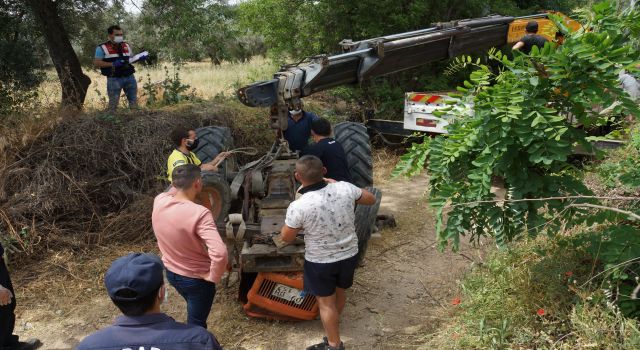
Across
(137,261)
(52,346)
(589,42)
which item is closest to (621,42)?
(589,42)

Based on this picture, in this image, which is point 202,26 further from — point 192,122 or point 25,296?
point 25,296

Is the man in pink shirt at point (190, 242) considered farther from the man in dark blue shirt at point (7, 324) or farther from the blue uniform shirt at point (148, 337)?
the man in dark blue shirt at point (7, 324)

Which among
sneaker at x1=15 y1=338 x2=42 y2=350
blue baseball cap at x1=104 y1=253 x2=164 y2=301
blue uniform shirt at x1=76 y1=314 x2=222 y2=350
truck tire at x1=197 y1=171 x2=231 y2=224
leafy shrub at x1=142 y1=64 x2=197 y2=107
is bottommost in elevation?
sneaker at x1=15 y1=338 x2=42 y2=350

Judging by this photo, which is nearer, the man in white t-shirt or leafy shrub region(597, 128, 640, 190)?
leafy shrub region(597, 128, 640, 190)

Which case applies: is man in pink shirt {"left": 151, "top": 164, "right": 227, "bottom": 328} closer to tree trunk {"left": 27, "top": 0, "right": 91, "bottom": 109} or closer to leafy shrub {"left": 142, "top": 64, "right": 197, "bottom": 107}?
leafy shrub {"left": 142, "top": 64, "right": 197, "bottom": 107}

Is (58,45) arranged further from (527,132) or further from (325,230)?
(527,132)

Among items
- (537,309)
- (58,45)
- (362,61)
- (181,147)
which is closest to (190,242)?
(181,147)

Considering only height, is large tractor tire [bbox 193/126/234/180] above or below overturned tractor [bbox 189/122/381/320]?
above

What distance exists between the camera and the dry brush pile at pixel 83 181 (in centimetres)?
568

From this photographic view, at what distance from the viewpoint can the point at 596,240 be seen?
11.4 ft

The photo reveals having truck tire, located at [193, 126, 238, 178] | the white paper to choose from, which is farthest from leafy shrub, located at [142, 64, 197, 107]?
truck tire, located at [193, 126, 238, 178]

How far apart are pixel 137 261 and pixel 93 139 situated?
191 inches

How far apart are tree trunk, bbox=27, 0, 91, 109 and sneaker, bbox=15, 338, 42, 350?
491cm

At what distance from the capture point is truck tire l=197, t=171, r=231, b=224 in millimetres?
4797
